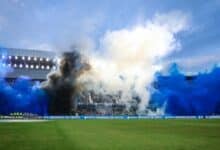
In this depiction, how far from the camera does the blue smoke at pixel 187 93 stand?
131000mm

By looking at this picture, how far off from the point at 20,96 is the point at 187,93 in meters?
66.2

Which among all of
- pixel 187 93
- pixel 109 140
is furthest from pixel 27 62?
pixel 109 140

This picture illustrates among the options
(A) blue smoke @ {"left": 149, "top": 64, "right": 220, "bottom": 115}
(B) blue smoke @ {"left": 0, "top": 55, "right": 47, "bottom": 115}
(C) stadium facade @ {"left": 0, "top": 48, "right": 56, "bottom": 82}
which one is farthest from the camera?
(A) blue smoke @ {"left": 149, "top": 64, "right": 220, "bottom": 115}

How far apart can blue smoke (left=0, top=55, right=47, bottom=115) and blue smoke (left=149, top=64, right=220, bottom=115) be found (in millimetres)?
43797

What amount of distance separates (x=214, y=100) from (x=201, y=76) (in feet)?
36.2

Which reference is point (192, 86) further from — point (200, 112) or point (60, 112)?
point (60, 112)

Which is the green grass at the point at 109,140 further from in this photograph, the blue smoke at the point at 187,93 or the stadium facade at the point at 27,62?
the blue smoke at the point at 187,93

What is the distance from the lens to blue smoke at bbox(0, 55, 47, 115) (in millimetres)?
118562

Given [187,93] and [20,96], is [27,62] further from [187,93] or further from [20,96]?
[187,93]

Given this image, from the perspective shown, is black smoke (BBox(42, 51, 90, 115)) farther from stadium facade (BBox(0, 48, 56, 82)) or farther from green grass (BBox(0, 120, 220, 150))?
green grass (BBox(0, 120, 220, 150))

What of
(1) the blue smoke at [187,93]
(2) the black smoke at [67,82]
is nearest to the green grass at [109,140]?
(2) the black smoke at [67,82]

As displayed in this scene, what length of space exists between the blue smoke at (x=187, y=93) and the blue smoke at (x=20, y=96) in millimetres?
43797

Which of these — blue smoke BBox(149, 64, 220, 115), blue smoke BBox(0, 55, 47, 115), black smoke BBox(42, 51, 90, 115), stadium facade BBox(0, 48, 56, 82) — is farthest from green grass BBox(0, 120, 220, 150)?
blue smoke BBox(149, 64, 220, 115)

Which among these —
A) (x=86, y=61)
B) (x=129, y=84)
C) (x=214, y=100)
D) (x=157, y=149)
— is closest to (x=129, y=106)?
(x=129, y=84)
